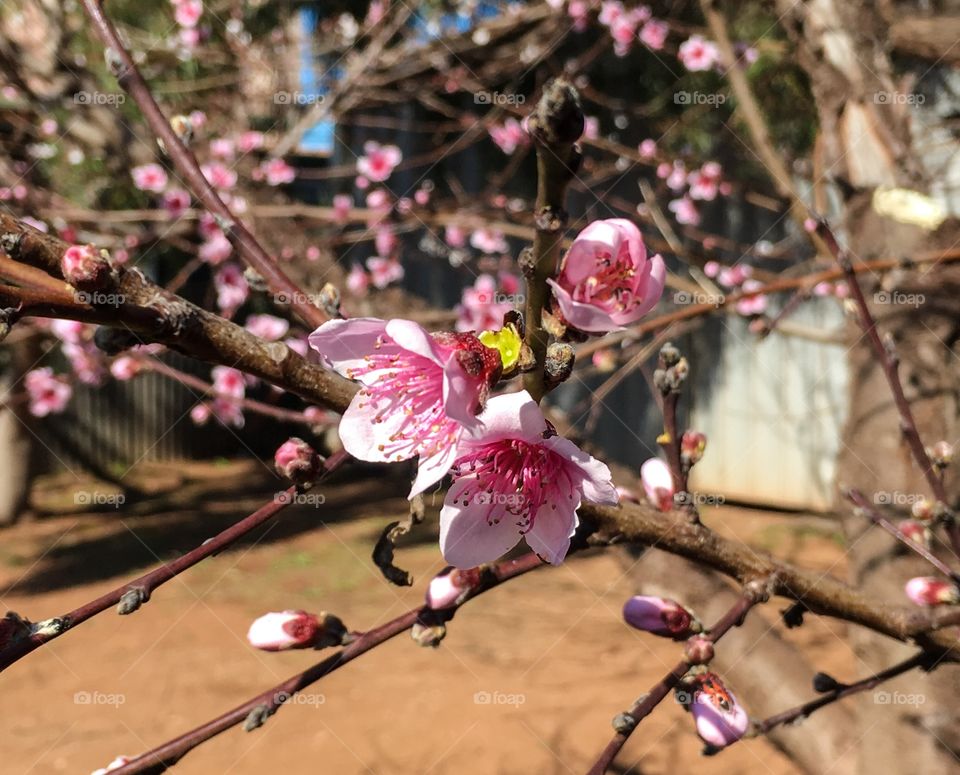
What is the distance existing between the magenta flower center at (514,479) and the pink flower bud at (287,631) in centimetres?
31

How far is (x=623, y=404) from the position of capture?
8352 millimetres

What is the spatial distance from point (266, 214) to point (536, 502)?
2783mm

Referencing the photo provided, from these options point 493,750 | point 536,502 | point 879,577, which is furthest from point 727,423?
point 536,502

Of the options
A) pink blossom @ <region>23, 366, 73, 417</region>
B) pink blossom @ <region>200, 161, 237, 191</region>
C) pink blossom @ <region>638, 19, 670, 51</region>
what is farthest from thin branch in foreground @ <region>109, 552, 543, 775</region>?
pink blossom @ <region>23, 366, 73, 417</region>

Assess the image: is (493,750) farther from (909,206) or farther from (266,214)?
(909,206)

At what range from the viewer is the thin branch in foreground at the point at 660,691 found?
77cm

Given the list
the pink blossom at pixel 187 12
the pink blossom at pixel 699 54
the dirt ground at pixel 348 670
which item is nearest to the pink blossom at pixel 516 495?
the dirt ground at pixel 348 670

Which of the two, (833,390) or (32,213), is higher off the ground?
(32,213)

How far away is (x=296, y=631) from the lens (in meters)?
0.91

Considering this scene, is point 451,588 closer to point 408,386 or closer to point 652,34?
point 408,386

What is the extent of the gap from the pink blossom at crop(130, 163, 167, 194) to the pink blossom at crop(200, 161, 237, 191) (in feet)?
1.00

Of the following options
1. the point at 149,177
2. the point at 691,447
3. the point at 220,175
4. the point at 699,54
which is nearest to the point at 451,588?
the point at 691,447

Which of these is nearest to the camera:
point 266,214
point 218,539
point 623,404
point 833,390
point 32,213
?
point 218,539

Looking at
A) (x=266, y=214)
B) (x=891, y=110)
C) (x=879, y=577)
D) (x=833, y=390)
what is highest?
(x=891, y=110)
